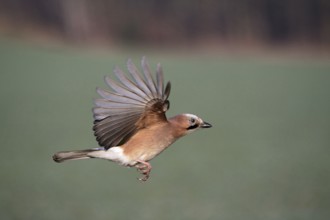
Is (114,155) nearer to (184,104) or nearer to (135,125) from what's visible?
(135,125)

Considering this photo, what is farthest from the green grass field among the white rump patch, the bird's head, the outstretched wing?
the bird's head

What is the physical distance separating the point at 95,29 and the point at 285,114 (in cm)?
1813

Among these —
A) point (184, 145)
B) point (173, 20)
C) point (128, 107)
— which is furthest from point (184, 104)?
point (128, 107)

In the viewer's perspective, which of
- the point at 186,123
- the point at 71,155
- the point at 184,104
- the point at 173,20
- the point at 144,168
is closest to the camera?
the point at 144,168

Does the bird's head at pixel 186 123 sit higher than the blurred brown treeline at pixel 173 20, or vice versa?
the bird's head at pixel 186 123

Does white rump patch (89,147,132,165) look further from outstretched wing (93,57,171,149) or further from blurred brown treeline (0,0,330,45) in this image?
blurred brown treeline (0,0,330,45)

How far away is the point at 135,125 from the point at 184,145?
740 inches

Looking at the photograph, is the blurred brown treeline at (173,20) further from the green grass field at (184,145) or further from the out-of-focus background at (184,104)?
the green grass field at (184,145)

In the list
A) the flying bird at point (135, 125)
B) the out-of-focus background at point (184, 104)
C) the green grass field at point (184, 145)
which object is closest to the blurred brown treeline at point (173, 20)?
the out-of-focus background at point (184, 104)

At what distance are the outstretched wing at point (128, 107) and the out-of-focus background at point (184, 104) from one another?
28.9 ft

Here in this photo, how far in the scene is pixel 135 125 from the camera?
482cm

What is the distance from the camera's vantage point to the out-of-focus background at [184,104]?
625 inches

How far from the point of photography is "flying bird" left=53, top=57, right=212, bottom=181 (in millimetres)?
4590

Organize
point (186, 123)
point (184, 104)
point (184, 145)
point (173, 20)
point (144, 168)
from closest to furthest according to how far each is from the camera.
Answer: point (144, 168) < point (186, 123) < point (184, 145) < point (184, 104) < point (173, 20)
